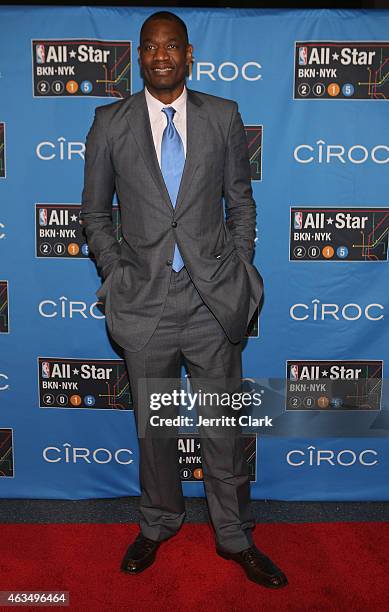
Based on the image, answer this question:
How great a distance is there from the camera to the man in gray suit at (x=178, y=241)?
236 cm

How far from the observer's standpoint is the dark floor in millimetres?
3012

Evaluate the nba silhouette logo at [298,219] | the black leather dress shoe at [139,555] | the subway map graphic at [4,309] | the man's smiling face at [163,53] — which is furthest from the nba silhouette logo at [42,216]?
the black leather dress shoe at [139,555]

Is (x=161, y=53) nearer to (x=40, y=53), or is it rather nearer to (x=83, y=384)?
(x=40, y=53)

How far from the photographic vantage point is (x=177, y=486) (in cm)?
→ 268

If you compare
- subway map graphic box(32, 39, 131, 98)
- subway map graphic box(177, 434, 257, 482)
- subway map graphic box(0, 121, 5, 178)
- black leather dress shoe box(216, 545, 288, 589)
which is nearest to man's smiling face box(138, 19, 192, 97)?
subway map graphic box(32, 39, 131, 98)

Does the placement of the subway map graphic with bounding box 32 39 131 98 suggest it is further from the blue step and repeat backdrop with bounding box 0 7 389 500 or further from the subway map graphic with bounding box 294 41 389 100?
the subway map graphic with bounding box 294 41 389 100

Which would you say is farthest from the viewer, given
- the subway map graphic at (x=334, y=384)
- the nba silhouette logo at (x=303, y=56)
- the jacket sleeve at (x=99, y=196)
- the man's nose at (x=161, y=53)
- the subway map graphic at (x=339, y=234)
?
the subway map graphic at (x=334, y=384)

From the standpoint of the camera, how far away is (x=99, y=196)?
97.5 inches

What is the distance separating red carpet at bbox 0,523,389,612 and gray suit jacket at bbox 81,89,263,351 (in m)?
0.88

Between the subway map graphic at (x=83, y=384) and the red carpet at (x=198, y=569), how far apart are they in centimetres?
56

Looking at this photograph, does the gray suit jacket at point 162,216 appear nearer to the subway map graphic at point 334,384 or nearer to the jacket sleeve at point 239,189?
the jacket sleeve at point 239,189

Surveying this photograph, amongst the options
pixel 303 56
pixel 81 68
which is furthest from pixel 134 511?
pixel 303 56

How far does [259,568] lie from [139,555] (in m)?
0.47

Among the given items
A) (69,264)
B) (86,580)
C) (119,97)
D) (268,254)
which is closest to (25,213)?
(69,264)
